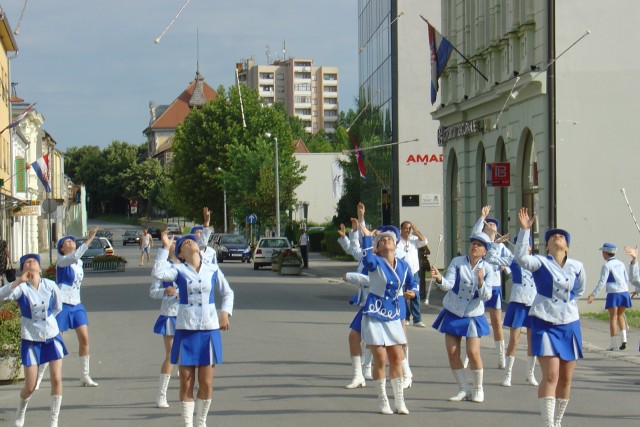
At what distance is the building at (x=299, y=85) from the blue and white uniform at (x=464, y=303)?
162 metres

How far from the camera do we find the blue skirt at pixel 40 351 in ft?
31.0

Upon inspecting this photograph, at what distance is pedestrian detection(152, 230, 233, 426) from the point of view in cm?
866

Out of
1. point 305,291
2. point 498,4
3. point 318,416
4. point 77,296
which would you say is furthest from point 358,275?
point 305,291

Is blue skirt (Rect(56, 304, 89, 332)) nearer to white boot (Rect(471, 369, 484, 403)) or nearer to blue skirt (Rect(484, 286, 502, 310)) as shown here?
white boot (Rect(471, 369, 484, 403))

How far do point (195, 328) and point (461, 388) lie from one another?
3.47m

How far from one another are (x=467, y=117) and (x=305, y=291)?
274 inches

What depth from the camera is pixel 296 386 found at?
11906 millimetres

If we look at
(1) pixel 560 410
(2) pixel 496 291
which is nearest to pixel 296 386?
(2) pixel 496 291

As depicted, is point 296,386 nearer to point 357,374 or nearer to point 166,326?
point 357,374

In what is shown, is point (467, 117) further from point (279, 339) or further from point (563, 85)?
point (279, 339)

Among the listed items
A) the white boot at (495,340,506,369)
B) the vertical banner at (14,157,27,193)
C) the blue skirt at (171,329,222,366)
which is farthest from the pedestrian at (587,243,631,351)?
the vertical banner at (14,157,27,193)

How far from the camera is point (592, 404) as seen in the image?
10.7 metres

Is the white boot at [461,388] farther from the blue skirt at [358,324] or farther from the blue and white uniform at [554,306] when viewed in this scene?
the blue and white uniform at [554,306]

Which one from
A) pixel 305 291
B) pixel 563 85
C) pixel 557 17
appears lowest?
pixel 305 291
